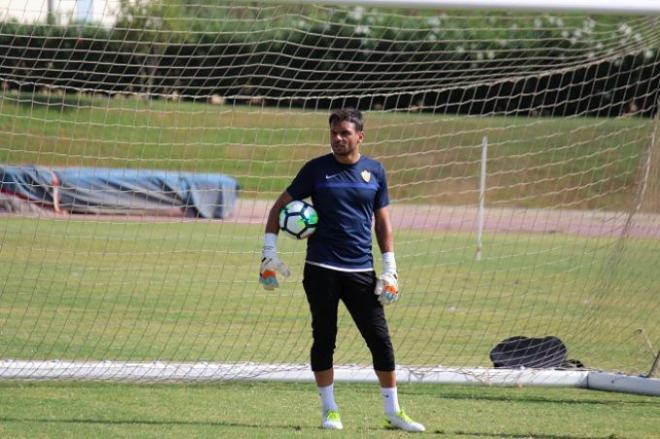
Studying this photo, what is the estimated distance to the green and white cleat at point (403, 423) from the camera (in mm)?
6566

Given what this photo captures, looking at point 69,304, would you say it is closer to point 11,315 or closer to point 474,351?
point 11,315

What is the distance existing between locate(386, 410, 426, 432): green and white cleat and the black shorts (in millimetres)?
293

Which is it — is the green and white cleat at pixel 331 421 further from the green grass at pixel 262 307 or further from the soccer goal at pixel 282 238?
the green grass at pixel 262 307

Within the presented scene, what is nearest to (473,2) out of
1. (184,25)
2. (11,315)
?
(184,25)

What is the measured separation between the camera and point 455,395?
799 cm

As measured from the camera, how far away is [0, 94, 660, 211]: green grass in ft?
39.2

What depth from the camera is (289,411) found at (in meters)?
7.17

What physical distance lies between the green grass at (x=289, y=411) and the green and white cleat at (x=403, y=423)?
0.23 ft

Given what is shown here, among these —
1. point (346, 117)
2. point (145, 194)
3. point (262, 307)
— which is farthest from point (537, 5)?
point (145, 194)

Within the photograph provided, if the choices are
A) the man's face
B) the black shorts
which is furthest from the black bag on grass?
the man's face

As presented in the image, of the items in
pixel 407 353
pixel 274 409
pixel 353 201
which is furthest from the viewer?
pixel 407 353

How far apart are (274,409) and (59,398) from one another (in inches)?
59.5

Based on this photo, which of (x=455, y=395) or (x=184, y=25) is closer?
(x=455, y=395)

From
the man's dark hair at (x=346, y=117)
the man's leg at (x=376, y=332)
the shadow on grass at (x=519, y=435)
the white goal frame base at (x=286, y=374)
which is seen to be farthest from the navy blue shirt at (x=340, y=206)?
the white goal frame base at (x=286, y=374)
